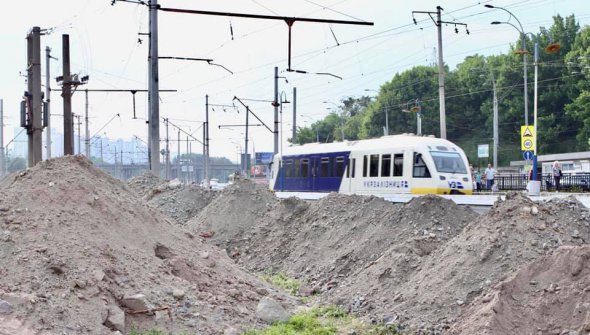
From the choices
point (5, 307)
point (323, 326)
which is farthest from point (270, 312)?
point (5, 307)

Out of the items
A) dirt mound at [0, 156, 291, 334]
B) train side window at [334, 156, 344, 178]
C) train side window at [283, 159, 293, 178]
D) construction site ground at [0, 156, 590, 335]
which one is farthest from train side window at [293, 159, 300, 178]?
dirt mound at [0, 156, 291, 334]

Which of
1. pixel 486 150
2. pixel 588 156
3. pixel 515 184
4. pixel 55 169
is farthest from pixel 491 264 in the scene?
pixel 486 150

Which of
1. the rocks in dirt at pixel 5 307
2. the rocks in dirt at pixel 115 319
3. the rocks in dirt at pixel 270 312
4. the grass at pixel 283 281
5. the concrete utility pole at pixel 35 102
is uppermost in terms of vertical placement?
the concrete utility pole at pixel 35 102

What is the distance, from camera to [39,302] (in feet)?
34.5

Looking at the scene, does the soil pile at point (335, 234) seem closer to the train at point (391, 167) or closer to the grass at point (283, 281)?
the grass at point (283, 281)

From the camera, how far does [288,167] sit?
39.6 m

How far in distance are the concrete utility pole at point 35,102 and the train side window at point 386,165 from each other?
43.9 ft

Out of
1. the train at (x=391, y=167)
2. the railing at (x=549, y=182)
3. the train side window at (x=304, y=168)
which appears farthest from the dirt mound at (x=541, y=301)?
the railing at (x=549, y=182)

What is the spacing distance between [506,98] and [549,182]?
96.5ft

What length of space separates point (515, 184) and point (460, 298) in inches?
1342

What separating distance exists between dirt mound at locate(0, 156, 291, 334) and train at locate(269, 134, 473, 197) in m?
16.1

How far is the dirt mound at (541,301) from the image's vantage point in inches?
407

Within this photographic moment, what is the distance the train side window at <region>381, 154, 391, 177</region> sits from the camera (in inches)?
1233

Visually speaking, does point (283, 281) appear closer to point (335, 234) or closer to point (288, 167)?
point (335, 234)
